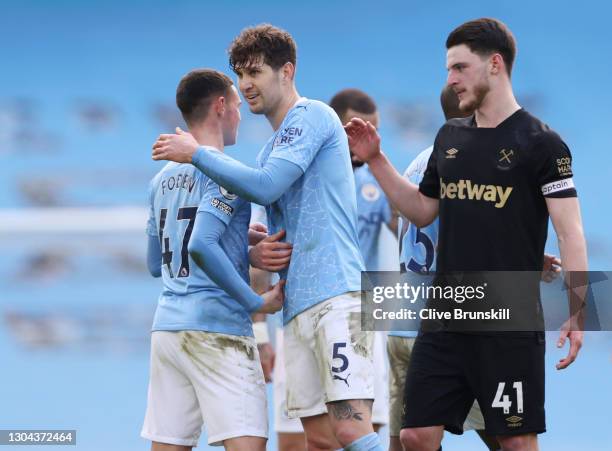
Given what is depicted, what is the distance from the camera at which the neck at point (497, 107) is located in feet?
14.9

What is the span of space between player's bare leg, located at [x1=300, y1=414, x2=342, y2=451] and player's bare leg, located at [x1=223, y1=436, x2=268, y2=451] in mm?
179

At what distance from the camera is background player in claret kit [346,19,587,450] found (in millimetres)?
4348

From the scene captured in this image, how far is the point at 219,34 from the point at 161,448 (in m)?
6.58

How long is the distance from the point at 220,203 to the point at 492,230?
1017 mm

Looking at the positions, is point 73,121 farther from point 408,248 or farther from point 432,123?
point 408,248

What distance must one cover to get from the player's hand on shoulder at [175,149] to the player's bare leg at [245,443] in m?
1.06

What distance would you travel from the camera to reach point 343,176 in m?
4.51

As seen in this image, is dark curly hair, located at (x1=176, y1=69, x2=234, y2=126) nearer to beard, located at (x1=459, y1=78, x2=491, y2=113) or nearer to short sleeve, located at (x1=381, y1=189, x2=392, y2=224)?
beard, located at (x1=459, y1=78, x2=491, y2=113)

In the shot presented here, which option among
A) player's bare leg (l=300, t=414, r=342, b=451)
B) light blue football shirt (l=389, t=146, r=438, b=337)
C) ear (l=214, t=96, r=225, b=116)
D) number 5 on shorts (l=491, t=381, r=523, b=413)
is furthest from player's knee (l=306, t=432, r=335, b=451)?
ear (l=214, t=96, r=225, b=116)

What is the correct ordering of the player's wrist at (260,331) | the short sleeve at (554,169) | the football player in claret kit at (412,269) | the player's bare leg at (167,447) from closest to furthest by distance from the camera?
the short sleeve at (554,169), the player's bare leg at (167,447), the football player in claret kit at (412,269), the player's wrist at (260,331)

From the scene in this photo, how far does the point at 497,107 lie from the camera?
454 centimetres

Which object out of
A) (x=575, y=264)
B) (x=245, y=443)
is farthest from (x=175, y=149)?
(x=575, y=264)

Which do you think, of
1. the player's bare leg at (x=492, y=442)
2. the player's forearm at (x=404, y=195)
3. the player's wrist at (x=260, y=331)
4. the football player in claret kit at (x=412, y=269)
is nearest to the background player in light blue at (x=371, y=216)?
the player's wrist at (x=260, y=331)

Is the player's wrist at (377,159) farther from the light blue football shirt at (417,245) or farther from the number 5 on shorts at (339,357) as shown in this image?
the number 5 on shorts at (339,357)
